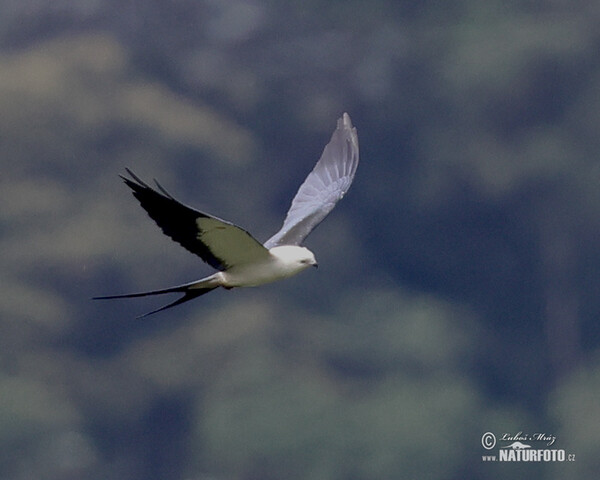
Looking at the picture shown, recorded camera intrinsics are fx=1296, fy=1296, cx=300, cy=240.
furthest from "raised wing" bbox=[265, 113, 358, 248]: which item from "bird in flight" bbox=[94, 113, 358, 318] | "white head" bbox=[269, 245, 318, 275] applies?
"white head" bbox=[269, 245, 318, 275]

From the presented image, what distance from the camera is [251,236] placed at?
9094mm

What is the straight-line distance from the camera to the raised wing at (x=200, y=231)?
340 inches

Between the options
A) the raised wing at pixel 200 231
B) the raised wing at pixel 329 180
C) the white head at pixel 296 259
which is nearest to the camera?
the raised wing at pixel 200 231

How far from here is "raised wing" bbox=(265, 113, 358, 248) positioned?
1116 cm

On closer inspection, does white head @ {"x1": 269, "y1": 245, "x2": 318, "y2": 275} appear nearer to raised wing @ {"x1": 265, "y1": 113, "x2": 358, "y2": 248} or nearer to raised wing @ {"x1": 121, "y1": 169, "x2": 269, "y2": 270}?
raised wing @ {"x1": 121, "y1": 169, "x2": 269, "y2": 270}

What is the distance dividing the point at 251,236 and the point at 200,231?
0.36 metres

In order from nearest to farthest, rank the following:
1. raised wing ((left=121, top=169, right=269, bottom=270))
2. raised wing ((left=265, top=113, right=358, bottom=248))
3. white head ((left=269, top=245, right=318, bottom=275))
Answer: raised wing ((left=121, top=169, right=269, bottom=270)), white head ((left=269, top=245, right=318, bottom=275)), raised wing ((left=265, top=113, right=358, bottom=248))

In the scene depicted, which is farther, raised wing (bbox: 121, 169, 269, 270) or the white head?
the white head

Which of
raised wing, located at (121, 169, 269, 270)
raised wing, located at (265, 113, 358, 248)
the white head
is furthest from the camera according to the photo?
raised wing, located at (265, 113, 358, 248)

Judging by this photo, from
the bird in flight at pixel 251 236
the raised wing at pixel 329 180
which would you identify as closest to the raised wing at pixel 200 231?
the bird in flight at pixel 251 236

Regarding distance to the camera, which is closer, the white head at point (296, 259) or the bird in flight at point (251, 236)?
the bird in flight at point (251, 236)

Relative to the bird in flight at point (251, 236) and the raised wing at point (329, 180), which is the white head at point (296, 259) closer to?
the bird in flight at point (251, 236)

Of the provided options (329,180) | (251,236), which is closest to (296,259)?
(251,236)

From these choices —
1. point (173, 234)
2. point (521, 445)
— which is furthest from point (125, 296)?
point (521, 445)
